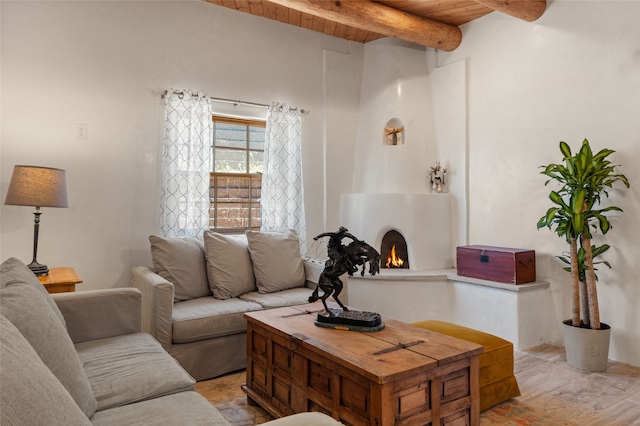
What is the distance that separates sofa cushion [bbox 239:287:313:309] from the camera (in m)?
3.14

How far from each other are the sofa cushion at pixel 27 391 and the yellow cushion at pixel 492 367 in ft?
6.54

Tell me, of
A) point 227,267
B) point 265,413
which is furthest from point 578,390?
point 227,267

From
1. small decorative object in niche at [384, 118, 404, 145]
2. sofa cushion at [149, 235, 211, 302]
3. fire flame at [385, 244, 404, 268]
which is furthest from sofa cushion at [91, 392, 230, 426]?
small decorative object in niche at [384, 118, 404, 145]

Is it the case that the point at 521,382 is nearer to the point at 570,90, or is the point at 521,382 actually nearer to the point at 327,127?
the point at 570,90

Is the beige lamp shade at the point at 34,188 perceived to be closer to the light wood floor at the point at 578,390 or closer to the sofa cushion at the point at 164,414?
the sofa cushion at the point at 164,414

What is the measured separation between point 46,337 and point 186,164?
2.58m

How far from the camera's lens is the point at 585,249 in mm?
3004

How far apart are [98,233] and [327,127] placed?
2.54 metres

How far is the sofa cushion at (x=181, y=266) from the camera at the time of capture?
10.5 ft

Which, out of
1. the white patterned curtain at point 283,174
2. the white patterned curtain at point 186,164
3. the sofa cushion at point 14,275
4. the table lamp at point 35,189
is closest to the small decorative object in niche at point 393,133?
the white patterned curtain at point 283,174

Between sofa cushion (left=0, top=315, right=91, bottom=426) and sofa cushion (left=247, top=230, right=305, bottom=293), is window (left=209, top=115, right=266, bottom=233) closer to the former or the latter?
sofa cushion (left=247, top=230, right=305, bottom=293)

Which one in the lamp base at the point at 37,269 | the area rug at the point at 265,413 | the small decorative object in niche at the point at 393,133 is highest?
the small decorative object in niche at the point at 393,133

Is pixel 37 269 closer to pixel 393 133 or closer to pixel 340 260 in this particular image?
pixel 340 260

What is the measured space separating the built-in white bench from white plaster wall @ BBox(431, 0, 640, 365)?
189 millimetres
